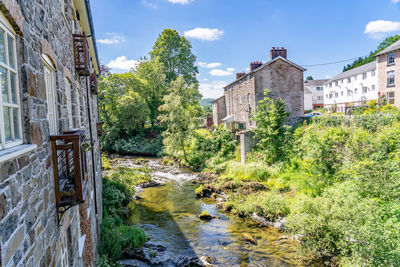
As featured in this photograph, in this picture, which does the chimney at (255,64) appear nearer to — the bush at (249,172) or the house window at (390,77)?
the bush at (249,172)

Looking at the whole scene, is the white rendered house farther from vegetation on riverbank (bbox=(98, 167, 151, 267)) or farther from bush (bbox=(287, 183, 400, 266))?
vegetation on riverbank (bbox=(98, 167, 151, 267))

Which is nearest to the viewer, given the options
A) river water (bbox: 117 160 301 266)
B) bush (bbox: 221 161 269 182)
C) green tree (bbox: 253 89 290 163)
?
river water (bbox: 117 160 301 266)

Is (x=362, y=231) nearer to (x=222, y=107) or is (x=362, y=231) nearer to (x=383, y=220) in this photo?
(x=383, y=220)

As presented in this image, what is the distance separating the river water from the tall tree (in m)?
Answer: 30.0

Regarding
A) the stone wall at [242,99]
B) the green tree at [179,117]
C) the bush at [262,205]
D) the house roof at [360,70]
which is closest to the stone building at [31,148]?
the bush at [262,205]

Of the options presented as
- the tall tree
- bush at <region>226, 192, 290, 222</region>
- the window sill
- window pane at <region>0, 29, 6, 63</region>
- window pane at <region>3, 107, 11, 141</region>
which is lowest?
bush at <region>226, 192, 290, 222</region>

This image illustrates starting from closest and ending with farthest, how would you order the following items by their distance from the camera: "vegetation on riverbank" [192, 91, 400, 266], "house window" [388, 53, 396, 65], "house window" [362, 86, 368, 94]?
"vegetation on riverbank" [192, 91, 400, 266]
"house window" [388, 53, 396, 65]
"house window" [362, 86, 368, 94]

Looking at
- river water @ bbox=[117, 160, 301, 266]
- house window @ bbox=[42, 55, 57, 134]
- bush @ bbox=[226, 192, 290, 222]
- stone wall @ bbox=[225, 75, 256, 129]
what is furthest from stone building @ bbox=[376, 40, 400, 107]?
house window @ bbox=[42, 55, 57, 134]

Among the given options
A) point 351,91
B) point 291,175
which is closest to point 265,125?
point 291,175

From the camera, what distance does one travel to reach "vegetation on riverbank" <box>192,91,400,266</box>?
7.81 metres

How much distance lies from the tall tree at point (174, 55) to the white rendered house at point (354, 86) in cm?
2258

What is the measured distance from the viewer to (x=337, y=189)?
11.1m

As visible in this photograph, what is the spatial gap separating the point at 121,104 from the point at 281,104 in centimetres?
2117

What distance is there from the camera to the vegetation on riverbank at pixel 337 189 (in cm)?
781
